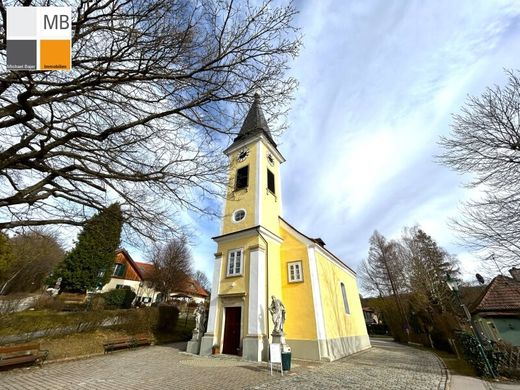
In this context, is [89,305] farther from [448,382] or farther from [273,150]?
[448,382]

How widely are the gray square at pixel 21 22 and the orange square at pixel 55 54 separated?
202 millimetres

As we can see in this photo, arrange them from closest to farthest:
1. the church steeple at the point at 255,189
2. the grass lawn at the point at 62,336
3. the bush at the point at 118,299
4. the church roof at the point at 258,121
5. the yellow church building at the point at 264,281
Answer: the church roof at the point at 258,121
the grass lawn at the point at 62,336
the yellow church building at the point at 264,281
the church steeple at the point at 255,189
the bush at the point at 118,299

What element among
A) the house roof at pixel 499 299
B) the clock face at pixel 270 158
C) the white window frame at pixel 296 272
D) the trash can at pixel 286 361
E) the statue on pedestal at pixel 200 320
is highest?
the clock face at pixel 270 158

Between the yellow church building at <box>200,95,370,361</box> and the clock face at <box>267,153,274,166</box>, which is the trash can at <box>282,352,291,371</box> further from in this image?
the clock face at <box>267,153,274,166</box>

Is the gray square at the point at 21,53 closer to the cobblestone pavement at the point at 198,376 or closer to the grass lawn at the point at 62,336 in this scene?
the cobblestone pavement at the point at 198,376

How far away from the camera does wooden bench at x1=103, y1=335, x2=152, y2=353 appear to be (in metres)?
12.4

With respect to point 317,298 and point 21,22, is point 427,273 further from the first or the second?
point 21,22

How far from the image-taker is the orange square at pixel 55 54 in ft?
11.4

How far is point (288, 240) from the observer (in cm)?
1570

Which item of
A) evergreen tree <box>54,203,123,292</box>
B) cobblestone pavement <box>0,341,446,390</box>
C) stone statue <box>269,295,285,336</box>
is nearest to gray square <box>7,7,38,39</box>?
cobblestone pavement <box>0,341,446,390</box>

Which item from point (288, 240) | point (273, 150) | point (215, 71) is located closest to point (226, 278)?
point (288, 240)

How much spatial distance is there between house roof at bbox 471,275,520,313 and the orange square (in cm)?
2318

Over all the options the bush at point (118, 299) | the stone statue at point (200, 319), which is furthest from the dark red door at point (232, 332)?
the bush at point (118, 299)

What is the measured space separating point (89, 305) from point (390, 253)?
112 feet
